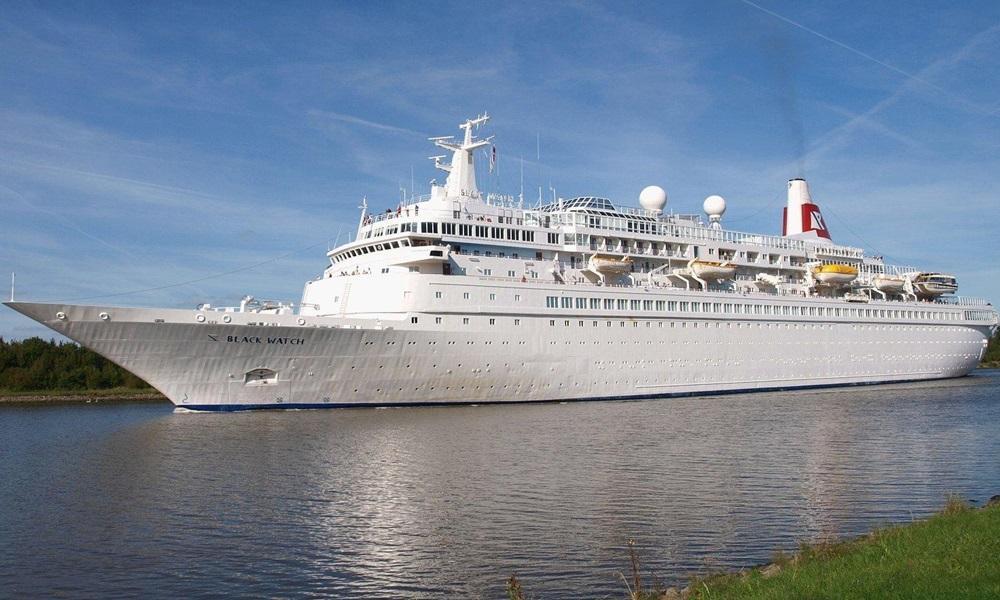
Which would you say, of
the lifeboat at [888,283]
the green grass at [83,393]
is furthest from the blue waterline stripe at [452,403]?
the green grass at [83,393]

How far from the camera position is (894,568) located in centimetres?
1009

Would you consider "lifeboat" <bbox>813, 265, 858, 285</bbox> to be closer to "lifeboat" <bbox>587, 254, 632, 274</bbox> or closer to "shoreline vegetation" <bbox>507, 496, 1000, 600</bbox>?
"lifeboat" <bbox>587, 254, 632, 274</bbox>

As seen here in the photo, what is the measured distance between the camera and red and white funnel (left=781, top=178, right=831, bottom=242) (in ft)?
217

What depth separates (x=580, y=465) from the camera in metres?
23.2

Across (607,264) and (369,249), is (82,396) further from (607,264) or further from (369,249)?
(607,264)

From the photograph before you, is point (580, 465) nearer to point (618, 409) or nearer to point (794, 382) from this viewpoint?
point (618, 409)

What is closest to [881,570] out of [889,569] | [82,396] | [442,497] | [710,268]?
[889,569]

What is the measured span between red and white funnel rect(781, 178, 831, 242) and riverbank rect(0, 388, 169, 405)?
179 feet

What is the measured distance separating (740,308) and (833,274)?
11.1 m

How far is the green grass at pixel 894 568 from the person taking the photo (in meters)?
9.02

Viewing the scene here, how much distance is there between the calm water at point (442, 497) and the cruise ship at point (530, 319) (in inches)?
123

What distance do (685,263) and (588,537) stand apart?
4111 cm

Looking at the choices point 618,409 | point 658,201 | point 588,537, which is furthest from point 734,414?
point 588,537

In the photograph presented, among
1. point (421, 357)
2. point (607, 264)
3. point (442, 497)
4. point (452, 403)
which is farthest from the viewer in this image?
point (607, 264)
